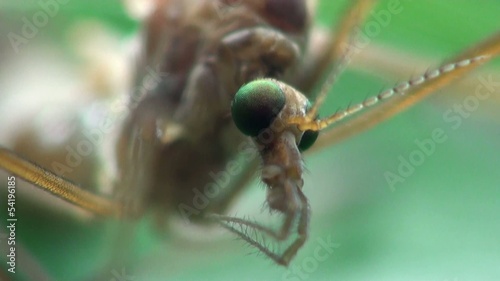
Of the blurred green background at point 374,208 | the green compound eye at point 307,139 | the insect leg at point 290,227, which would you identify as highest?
the green compound eye at point 307,139

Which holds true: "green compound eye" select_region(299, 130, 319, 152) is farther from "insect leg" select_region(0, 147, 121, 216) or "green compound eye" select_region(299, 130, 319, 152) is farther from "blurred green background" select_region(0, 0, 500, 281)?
"insect leg" select_region(0, 147, 121, 216)

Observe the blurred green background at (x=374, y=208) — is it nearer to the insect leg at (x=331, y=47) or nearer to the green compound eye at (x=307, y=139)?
the insect leg at (x=331, y=47)

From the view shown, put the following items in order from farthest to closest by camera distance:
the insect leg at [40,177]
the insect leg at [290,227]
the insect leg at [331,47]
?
the insect leg at [331,47], the insect leg at [40,177], the insect leg at [290,227]

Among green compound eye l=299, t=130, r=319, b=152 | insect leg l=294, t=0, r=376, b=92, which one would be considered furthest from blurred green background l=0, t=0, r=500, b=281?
green compound eye l=299, t=130, r=319, b=152

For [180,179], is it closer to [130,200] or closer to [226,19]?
[130,200]

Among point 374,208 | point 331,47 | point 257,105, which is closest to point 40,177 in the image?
point 257,105

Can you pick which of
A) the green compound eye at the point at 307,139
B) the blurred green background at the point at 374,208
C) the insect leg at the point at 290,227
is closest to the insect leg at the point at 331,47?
the blurred green background at the point at 374,208

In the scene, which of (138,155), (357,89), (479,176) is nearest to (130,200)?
(138,155)
